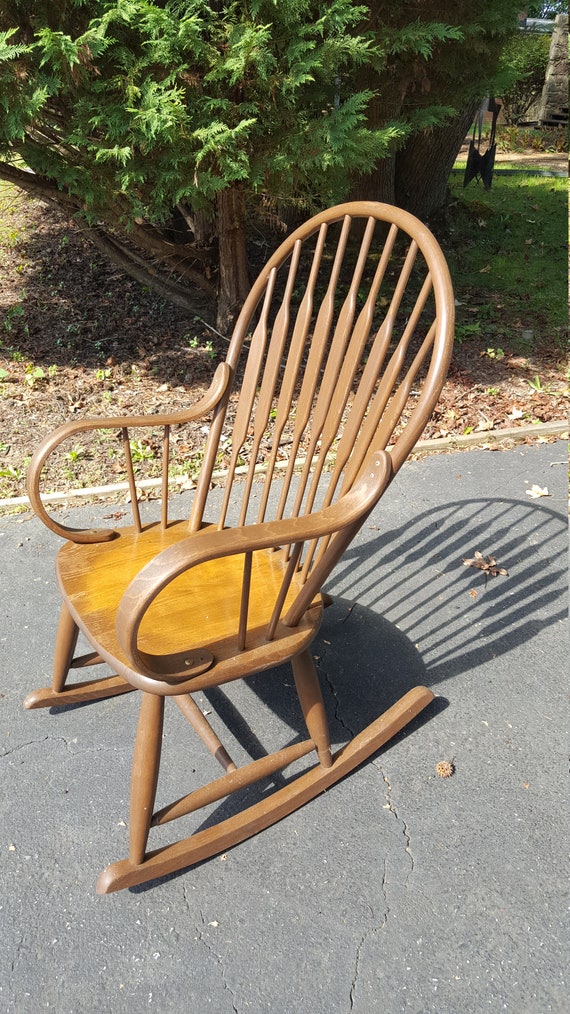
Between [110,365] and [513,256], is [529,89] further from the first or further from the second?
[110,365]

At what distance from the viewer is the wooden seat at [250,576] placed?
4.71 ft

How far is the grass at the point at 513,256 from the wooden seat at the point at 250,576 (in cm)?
304

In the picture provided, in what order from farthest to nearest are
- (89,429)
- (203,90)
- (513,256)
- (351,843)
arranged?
(513,256) < (203,90) < (89,429) < (351,843)

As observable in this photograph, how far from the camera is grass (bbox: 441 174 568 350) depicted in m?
4.83

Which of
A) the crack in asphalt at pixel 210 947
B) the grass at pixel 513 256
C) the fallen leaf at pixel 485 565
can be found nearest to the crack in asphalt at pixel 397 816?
the crack in asphalt at pixel 210 947

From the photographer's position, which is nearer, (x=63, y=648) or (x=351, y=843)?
(x=351, y=843)

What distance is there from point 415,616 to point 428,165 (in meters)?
4.21

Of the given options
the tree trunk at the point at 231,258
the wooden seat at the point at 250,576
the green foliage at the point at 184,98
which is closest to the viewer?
the wooden seat at the point at 250,576

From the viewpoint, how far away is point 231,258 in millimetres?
4254

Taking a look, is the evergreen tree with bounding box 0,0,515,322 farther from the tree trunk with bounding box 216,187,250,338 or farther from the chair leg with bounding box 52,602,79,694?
the chair leg with bounding box 52,602,79,694

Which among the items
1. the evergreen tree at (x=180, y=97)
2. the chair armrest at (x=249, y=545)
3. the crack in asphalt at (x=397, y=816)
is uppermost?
the evergreen tree at (x=180, y=97)

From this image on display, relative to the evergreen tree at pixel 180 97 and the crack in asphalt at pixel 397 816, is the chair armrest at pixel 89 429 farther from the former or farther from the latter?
the evergreen tree at pixel 180 97

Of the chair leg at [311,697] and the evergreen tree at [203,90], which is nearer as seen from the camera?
the chair leg at [311,697]

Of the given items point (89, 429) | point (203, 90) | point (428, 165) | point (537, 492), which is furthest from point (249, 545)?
point (428, 165)
